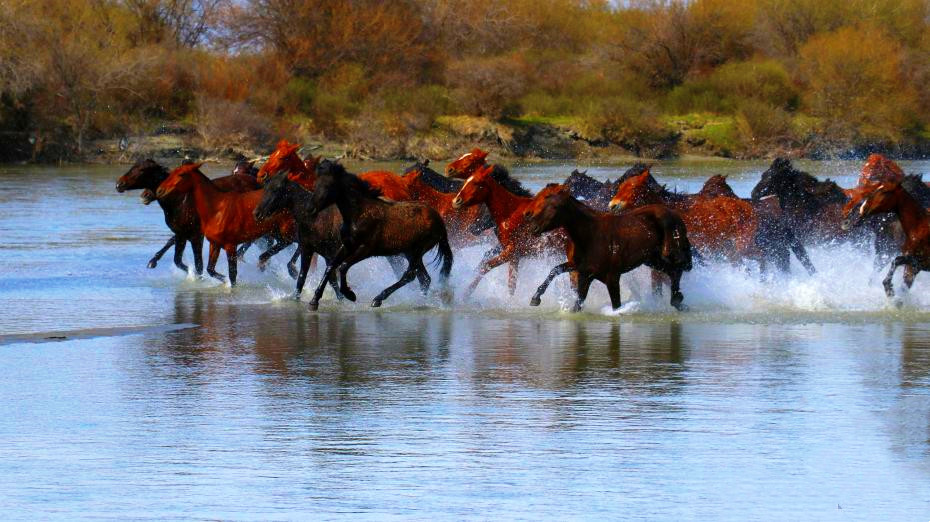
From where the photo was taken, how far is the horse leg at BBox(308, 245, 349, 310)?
48.8 ft

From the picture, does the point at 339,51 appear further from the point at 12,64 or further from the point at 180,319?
the point at 180,319

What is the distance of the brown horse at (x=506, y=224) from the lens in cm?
1543

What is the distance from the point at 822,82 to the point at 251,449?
145ft

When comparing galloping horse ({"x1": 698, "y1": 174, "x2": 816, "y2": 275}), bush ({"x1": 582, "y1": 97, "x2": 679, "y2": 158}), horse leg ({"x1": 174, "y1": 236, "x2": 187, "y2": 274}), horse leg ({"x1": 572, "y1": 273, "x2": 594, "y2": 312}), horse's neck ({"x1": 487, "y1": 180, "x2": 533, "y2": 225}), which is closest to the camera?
horse leg ({"x1": 572, "y1": 273, "x2": 594, "y2": 312})

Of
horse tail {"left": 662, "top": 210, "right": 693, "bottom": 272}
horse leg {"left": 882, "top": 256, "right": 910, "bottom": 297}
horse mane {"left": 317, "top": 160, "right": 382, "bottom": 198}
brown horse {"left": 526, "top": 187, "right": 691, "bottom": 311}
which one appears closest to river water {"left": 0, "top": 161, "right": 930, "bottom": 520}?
horse leg {"left": 882, "top": 256, "right": 910, "bottom": 297}

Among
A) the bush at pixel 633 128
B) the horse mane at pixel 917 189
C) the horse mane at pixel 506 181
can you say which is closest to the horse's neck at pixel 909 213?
the horse mane at pixel 917 189

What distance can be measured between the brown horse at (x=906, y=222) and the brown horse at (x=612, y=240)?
171 centimetres

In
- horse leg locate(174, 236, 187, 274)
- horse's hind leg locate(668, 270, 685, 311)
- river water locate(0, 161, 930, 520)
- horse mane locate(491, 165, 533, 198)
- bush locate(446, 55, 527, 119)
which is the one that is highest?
bush locate(446, 55, 527, 119)

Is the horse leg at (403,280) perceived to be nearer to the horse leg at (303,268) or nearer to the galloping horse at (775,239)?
the horse leg at (303,268)

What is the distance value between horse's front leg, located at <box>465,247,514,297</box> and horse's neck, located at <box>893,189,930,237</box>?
11.7 ft

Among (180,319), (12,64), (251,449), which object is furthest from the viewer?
(12,64)

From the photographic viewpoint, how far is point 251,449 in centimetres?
887

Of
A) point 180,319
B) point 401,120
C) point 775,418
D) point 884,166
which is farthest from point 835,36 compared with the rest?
point 775,418

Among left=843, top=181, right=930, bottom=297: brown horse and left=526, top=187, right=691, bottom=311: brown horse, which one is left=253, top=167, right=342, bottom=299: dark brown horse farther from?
left=843, top=181, right=930, bottom=297: brown horse
